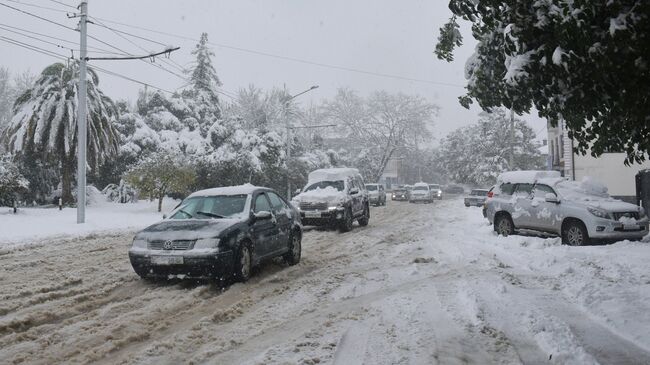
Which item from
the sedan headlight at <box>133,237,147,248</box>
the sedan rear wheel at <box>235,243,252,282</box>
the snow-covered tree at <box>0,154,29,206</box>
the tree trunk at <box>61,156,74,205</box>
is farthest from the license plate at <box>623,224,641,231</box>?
the tree trunk at <box>61,156,74,205</box>

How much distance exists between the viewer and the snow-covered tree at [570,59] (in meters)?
3.89

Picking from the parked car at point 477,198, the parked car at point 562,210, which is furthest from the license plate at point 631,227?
the parked car at point 477,198

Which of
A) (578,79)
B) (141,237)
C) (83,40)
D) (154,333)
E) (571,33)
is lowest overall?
(154,333)

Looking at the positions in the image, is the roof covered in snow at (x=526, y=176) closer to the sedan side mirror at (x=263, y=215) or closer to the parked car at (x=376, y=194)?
the sedan side mirror at (x=263, y=215)

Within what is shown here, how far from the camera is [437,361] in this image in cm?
450

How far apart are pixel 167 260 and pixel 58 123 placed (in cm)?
2031

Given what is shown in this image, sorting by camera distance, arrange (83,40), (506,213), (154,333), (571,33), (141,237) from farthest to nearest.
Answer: (83,40)
(506,213)
(141,237)
(154,333)
(571,33)

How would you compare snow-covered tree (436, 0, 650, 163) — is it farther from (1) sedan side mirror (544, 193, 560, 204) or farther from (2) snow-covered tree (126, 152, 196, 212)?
(2) snow-covered tree (126, 152, 196, 212)

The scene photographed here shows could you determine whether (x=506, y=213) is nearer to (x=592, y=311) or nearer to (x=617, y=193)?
(x=592, y=311)

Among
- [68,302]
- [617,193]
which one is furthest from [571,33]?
[617,193]

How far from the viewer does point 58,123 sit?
24797 mm

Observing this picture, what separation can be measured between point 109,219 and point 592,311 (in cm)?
1860

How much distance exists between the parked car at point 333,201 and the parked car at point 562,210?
179 inches

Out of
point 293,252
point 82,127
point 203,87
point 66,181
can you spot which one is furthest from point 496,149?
point 293,252
